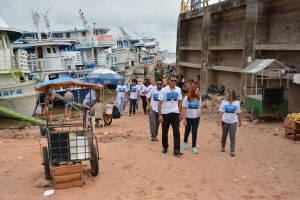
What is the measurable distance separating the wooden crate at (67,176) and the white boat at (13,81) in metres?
12.3

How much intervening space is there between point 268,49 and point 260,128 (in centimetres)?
390

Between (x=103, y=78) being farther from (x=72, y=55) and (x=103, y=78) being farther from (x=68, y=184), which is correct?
(x=68, y=184)

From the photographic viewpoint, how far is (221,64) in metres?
19.1

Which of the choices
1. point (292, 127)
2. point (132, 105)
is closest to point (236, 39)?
point (132, 105)

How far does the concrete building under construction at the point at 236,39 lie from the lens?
1324cm

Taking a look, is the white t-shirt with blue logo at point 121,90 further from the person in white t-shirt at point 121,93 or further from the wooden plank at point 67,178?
the wooden plank at point 67,178

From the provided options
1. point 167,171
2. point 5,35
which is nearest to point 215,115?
point 167,171

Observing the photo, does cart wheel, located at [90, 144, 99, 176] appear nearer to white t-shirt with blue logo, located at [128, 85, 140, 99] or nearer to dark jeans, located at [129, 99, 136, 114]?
white t-shirt with blue logo, located at [128, 85, 140, 99]

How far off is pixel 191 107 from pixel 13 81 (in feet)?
42.5

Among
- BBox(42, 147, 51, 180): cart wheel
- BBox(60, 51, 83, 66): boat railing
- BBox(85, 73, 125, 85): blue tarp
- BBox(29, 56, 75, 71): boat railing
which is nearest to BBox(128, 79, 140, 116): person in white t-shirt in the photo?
BBox(85, 73, 125, 85): blue tarp

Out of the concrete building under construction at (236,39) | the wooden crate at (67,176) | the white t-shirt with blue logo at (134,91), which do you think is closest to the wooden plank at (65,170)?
the wooden crate at (67,176)

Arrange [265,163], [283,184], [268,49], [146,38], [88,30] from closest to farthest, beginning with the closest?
1. [283,184]
2. [265,163]
3. [268,49]
4. [88,30]
5. [146,38]

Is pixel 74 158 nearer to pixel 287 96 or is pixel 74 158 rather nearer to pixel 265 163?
pixel 265 163

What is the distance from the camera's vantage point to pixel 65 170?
5594 millimetres
